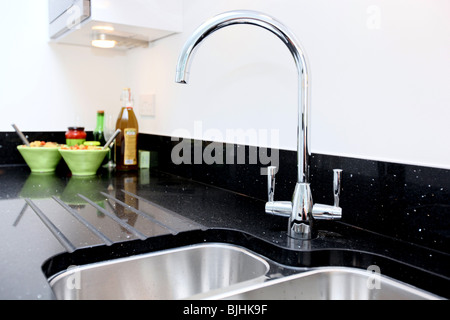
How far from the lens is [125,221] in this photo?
926 millimetres

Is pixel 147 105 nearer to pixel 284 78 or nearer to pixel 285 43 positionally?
pixel 284 78

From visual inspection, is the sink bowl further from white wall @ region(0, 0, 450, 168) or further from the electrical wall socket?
the electrical wall socket

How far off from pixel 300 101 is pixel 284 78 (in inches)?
10.9

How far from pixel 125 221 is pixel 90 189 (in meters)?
0.44

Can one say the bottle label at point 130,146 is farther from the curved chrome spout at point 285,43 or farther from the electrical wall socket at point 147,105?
the curved chrome spout at point 285,43

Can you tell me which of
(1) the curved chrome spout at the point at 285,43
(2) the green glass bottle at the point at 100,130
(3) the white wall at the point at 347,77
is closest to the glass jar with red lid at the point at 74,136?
(2) the green glass bottle at the point at 100,130

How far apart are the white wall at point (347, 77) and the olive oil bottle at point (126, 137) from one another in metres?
0.40

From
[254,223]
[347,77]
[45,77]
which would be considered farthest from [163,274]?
[45,77]

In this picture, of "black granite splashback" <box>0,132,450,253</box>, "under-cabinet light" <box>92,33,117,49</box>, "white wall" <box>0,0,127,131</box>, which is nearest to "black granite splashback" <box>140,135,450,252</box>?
"black granite splashback" <box>0,132,450,253</box>

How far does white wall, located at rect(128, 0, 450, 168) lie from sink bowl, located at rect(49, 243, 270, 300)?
13.4 inches

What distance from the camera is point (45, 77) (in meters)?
1.85

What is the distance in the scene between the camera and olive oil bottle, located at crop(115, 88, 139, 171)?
1.68m

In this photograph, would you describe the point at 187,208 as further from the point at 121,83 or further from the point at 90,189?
the point at 121,83
